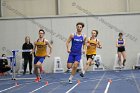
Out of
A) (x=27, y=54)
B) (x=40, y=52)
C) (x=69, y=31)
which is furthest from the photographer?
(x=69, y=31)

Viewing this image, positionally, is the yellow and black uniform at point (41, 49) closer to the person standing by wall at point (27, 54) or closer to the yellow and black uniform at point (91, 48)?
the yellow and black uniform at point (91, 48)

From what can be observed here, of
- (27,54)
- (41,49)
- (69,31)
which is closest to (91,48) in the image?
(41,49)

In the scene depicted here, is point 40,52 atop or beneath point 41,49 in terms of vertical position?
beneath

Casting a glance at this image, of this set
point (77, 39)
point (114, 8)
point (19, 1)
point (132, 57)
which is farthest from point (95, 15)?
point (77, 39)

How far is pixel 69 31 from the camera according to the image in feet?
66.6

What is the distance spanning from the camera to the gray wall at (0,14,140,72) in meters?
20.0

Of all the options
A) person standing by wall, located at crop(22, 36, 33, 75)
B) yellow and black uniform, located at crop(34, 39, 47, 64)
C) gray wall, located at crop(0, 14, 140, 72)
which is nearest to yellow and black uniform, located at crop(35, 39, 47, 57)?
yellow and black uniform, located at crop(34, 39, 47, 64)

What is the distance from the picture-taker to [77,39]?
1157 centimetres

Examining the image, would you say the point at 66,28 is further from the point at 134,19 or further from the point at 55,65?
the point at 134,19

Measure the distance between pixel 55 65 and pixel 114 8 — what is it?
485cm

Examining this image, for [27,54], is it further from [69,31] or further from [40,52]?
[40,52]

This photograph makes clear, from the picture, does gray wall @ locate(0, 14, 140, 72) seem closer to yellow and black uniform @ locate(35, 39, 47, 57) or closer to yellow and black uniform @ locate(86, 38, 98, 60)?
yellow and black uniform @ locate(86, 38, 98, 60)

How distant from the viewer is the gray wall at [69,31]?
20.0m

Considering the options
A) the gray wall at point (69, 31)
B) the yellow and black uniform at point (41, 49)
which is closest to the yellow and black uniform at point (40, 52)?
the yellow and black uniform at point (41, 49)
